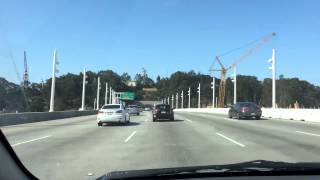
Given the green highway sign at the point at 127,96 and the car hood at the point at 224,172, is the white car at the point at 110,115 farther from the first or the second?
the green highway sign at the point at 127,96

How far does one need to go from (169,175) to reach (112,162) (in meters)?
9.43

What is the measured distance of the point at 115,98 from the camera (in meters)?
158

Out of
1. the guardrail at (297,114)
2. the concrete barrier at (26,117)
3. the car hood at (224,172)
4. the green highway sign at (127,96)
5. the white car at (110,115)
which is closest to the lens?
the car hood at (224,172)

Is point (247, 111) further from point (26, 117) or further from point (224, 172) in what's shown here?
point (224, 172)

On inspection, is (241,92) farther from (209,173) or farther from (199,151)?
(209,173)

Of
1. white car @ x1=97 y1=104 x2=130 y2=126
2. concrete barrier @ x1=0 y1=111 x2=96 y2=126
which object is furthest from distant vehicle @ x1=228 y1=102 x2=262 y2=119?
concrete barrier @ x1=0 y1=111 x2=96 y2=126

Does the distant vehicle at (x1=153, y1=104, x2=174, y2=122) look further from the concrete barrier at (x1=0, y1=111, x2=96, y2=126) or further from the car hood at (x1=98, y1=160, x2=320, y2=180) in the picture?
the car hood at (x1=98, y1=160, x2=320, y2=180)

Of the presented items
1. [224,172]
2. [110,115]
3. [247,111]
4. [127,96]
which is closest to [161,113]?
[247,111]

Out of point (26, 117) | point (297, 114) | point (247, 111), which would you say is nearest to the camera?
point (26, 117)

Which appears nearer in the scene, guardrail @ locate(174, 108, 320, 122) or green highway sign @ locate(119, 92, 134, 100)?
guardrail @ locate(174, 108, 320, 122)

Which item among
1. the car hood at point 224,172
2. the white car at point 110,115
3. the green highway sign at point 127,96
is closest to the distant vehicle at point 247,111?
the white car at point 110,115

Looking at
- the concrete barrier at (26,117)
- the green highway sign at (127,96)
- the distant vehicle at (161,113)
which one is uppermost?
the green highway sign at (127,96)

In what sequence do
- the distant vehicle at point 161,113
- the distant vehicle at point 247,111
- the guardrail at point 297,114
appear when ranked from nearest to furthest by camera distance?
the guardrail at point 297,114
the distant vehicle at point 161,113
the distant vehicle at point 247,111

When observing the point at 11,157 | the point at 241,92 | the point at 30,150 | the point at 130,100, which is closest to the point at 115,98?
the point at 130,100
